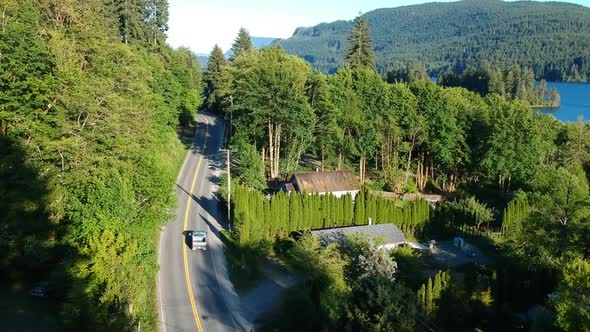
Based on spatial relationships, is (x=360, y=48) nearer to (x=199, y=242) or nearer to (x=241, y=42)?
(x=241, y=42)

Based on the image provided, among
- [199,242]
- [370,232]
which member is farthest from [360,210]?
[199,242]

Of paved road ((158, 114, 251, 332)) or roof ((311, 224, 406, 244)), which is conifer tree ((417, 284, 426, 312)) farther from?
paved road ((158, 114, 251, 332))

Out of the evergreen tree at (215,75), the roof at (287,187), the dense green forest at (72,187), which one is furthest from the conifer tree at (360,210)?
the evergreen tree at (215,75)

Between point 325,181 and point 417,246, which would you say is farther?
point 325,181

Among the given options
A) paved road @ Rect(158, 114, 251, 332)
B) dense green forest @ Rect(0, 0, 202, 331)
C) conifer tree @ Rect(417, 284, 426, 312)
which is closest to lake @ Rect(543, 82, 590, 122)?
paved road @ Rect(158, 114, 251, 332)

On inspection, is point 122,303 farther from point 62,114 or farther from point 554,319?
point 554,319
